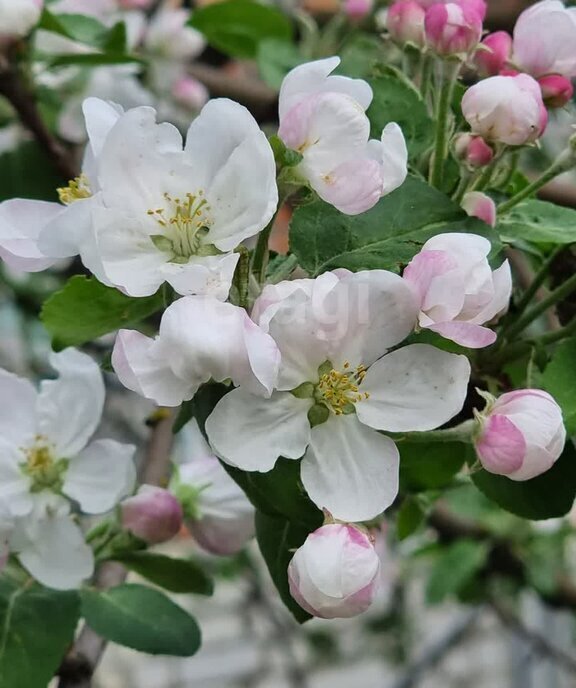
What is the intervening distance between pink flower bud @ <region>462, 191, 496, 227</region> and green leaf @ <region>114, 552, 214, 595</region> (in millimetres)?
317

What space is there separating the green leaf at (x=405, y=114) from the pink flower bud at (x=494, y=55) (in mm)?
44

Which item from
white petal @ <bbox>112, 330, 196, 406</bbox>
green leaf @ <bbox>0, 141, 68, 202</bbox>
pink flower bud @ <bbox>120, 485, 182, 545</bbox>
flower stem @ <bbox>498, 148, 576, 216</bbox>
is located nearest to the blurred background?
green leaf @ <bbox>0, 141, 68, 202</bbox>

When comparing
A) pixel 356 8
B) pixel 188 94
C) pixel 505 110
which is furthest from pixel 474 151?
pixel 188 94

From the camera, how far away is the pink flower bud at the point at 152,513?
70 cm

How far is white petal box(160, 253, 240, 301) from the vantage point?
47 centimetres

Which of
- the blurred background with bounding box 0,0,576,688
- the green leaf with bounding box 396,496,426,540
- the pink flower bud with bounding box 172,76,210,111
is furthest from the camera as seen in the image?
the pink flower bud with bounding box 172,76,210,111

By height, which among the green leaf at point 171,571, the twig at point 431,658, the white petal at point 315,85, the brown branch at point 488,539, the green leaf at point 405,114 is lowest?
the twig at point 431,658

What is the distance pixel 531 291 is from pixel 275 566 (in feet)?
0.78

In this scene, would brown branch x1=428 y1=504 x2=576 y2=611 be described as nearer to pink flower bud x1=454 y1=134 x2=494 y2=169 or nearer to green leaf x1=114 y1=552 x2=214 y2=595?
green leaf x1=114 y1=552 x2=214 y2=595

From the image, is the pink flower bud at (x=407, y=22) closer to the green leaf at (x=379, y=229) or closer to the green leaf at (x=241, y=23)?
the green leaf at (x=379, y=229)

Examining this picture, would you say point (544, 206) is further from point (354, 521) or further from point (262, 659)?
point (262, 659)

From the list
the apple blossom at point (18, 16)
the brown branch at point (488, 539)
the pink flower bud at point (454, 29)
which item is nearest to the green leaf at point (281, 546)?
the pink flower bud at point (454, 29)

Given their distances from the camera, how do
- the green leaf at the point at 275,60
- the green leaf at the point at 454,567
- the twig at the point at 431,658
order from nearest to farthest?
the green leaf at the point at 275,60 → the green leaf at the point at 454,567 → the twig at the point at 431,658

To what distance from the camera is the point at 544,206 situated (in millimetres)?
637
